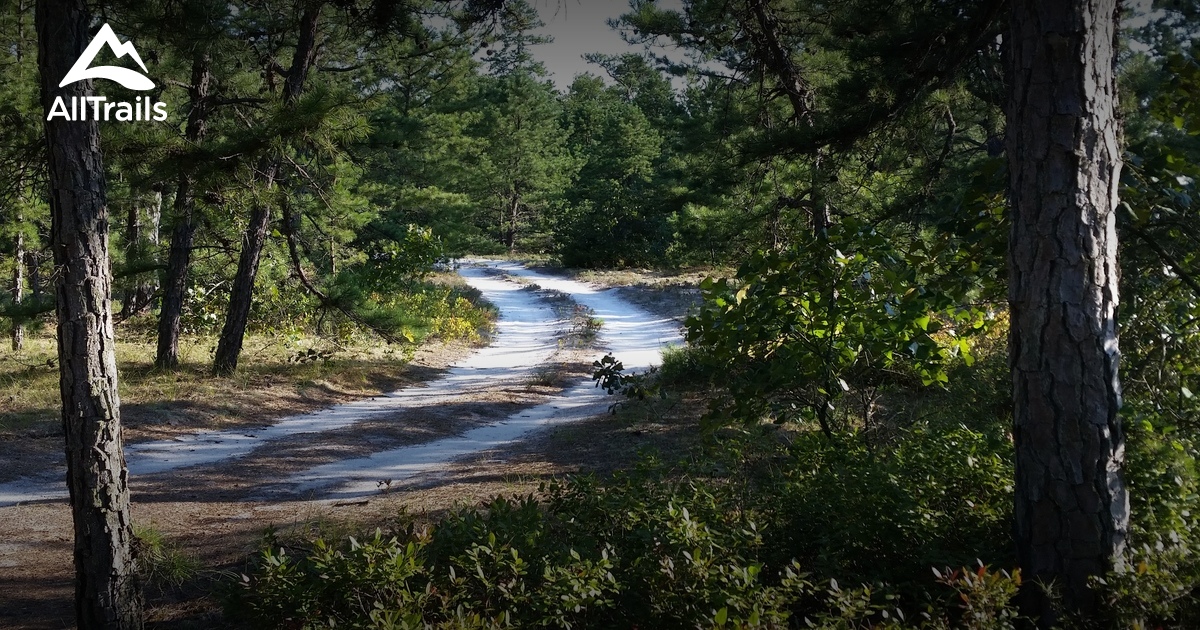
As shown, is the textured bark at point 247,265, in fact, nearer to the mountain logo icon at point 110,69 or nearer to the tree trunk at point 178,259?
the tree trunk at point 178,259

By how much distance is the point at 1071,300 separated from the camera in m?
3.36

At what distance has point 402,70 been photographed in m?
21.1

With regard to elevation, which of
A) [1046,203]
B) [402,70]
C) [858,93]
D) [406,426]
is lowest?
[406,426]

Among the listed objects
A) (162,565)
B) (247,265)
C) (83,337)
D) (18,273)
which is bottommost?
(162,565)

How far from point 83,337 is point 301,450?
5.20 metres

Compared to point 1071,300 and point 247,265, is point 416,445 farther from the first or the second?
point 1071,300

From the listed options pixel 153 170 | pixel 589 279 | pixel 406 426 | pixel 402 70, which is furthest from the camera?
pixel 589 279

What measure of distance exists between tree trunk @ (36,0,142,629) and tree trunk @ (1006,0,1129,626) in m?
4.30

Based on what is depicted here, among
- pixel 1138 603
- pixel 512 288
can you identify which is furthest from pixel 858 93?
pixel 512 288

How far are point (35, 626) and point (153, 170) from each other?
3.58m

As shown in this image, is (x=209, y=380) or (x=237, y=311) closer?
(x=209, y=380)

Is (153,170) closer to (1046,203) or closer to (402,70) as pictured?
(1046,203)

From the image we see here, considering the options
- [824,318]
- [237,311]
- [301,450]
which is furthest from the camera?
[237,311]

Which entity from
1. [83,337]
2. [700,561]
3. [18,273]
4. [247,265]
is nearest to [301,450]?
[247,265]
